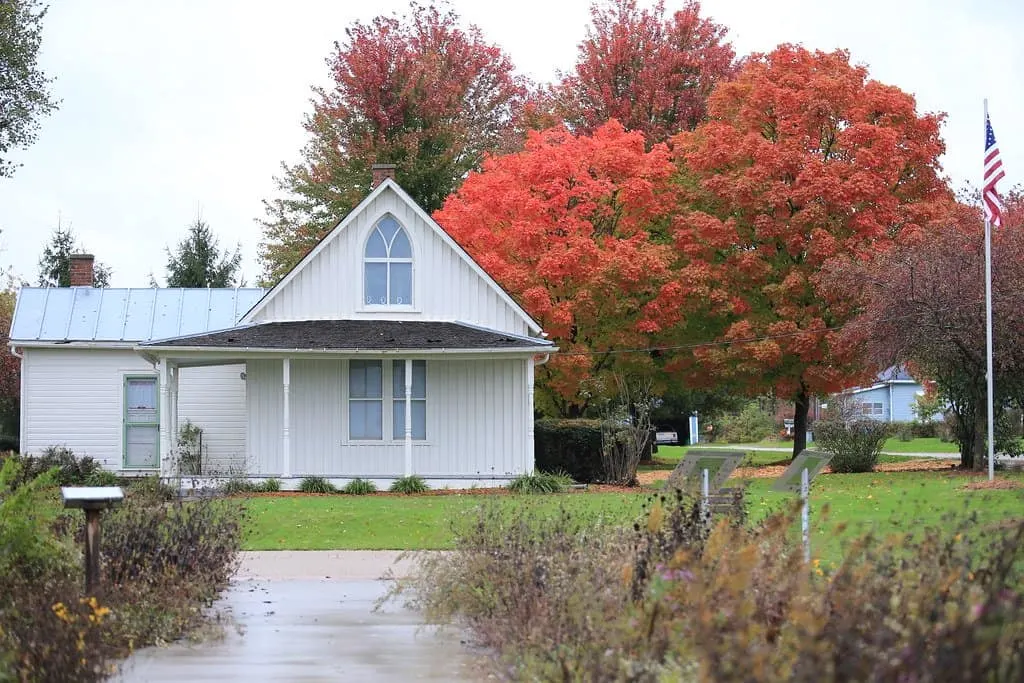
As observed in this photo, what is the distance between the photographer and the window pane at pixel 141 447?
30.3 metres

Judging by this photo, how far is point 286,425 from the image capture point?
27141 mm

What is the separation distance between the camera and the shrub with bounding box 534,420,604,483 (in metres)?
29.3

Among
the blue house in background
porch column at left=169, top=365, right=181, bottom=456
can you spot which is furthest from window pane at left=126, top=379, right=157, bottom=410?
the blue house in background

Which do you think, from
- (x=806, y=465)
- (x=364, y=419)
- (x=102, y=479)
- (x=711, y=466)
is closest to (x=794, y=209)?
(x=364, y=419)

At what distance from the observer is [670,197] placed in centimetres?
3531

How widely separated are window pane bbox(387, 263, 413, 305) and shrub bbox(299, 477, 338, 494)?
159 inches

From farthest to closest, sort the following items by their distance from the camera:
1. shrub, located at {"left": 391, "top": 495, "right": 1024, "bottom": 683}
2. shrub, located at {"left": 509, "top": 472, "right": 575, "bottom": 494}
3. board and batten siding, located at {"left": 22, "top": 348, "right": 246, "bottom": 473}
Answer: board and batten siding, located at {"left": 22, "top": 348, "right": 246, "bottom": 473}
shrub, located at {"left": 509, "top": 472, "right": 575, "bottom": 494}
shrub, located at {"left": 391, "top": 495, "right": 1024, "bottom": 683}

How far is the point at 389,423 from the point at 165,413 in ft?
14.3

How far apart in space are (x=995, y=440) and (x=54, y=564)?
25.4 meters

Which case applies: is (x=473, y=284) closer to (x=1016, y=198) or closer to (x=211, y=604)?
(x=1016, y=198)

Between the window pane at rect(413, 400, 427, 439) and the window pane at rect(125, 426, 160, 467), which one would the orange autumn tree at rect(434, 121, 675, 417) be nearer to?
the window pane at rect(413, 400, 427, 439)

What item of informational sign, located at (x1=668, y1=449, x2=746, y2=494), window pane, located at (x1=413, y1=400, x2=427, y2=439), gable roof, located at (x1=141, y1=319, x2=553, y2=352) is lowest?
informational sign, located at (x1=668, y1=449, x2=746, y2=494)

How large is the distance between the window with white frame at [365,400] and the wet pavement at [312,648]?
15.1 m

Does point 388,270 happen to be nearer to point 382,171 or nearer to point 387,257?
point 387,257
